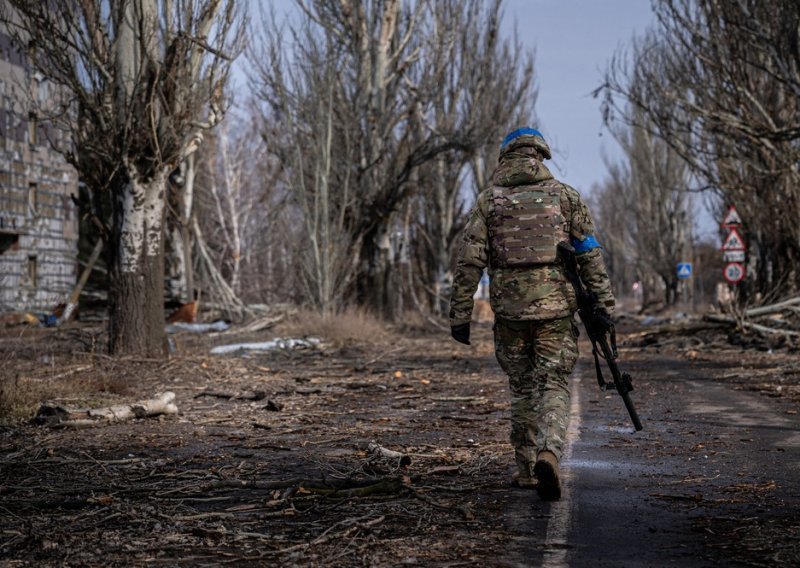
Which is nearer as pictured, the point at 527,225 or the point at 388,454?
the point at 527,225

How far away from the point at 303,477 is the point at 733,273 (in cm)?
2225

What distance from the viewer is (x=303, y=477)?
19.7 feet

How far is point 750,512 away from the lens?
4887 millimetres

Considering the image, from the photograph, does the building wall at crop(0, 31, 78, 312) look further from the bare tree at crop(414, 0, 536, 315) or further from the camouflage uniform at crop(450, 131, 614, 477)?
the camouflage uniform at crop(450, 131, 614, 477)

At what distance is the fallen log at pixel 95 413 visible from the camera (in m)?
8.37

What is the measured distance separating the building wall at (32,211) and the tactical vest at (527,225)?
2260 centimetres

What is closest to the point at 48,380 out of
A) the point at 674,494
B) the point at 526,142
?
the point at 526,142

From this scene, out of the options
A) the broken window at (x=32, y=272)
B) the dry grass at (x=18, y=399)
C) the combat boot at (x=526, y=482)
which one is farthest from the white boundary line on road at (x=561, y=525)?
the broken window at (x=32, y=272)

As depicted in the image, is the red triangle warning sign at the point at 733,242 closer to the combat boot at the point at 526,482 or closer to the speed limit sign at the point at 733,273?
the speed limit sign at the point at 733,273

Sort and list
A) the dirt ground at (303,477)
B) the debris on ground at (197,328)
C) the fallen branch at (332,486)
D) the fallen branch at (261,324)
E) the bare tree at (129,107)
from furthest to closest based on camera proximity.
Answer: the debris on ground at (197,328)
the fallen branch at (261,324)
the bare tree at (129,107)
the fallen branch at (332,486)
the dirt ground at (303,477)

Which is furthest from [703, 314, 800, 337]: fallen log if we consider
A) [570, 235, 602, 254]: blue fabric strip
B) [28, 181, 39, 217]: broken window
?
[28, 181, 39, 217]: broken window

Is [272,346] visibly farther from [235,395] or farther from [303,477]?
[303,477]

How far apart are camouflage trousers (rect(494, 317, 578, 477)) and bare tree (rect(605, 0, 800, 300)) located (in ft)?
41.6

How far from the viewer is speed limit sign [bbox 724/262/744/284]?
26047 millimetres
